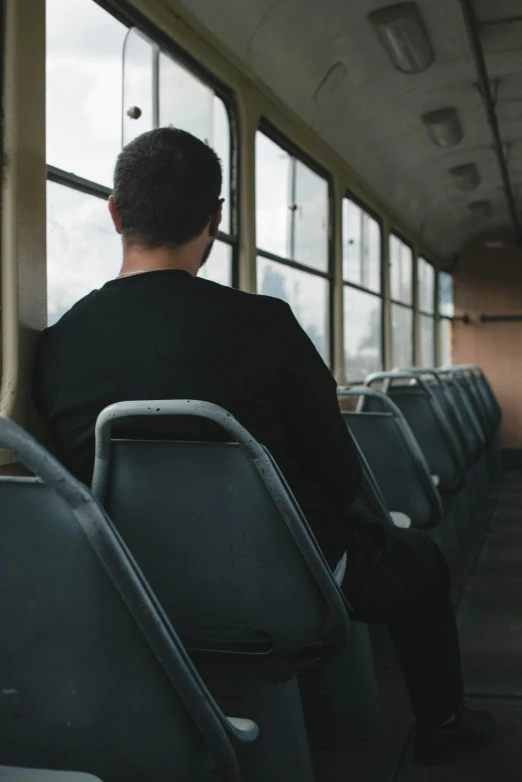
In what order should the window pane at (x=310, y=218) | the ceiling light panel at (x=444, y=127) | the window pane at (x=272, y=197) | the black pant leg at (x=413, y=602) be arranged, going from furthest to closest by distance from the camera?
the ceiling light panel at (x=444, y=127), the window pane at (x=310, y=218), the window pane at (x=272, y=197), the black pant leg at (x=413, y=602)

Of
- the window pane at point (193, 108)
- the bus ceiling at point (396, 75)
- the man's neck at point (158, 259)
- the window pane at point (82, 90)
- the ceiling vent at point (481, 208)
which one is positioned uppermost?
the ceiling vent at point (481, 208)

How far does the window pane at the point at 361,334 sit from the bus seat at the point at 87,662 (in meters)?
4.56

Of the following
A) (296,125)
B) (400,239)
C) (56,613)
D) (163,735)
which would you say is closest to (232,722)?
(163,735)

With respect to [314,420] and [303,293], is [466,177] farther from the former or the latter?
[314,420]

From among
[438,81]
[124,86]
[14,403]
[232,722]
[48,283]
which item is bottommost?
[232,722]

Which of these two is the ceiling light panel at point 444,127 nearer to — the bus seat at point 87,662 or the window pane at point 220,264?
the window pane at point 220,264

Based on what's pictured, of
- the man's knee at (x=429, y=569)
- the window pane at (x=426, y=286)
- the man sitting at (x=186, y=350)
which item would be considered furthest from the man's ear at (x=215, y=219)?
the window pane at (x=426, y=286)

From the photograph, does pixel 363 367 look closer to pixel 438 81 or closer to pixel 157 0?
pixel 438 81

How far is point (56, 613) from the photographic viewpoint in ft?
3.46

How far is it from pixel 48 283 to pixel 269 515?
0.99 metres

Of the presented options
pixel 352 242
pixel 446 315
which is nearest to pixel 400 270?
pixel 352 242

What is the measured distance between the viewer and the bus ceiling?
3684mm

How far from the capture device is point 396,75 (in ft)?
16.0

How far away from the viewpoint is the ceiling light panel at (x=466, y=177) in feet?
24.5
